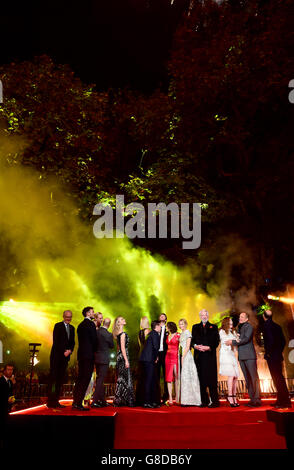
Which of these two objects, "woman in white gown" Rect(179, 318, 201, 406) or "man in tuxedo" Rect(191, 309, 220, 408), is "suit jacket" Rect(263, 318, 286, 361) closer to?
"man in tuxedo" Rect(191, 309, 220, 408)

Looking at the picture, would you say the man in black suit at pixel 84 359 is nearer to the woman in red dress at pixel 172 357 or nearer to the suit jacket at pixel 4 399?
the suit jacket at pixel 4 399

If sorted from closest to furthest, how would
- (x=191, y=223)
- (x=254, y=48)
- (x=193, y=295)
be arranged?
(x=254, y=48)
(x=191, y=223)
(x=193, y=295)

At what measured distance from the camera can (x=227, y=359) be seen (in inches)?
325

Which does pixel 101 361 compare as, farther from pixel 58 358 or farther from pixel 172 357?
pixel 172 357

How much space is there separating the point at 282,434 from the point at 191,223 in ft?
38.3

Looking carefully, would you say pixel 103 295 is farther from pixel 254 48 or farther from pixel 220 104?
pixel 254 48

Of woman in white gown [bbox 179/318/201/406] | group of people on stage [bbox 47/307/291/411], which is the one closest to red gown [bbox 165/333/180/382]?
group of people on stage [bbox 47/307/291/411]

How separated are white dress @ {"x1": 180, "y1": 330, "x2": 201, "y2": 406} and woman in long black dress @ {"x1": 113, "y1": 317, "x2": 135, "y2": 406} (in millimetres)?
1243

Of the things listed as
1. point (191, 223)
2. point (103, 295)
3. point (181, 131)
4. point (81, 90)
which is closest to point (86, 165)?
point (81, 90)

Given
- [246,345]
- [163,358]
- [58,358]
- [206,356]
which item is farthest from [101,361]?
[246,345]

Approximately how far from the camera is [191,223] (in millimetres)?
16656

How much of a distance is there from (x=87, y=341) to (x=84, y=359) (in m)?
0.36

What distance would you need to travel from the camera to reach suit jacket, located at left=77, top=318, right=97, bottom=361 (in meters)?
7.09

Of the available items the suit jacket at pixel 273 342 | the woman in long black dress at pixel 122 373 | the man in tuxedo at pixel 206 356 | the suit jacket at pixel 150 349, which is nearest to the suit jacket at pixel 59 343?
the woman in long black dress at pixel 122 373
